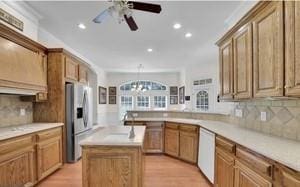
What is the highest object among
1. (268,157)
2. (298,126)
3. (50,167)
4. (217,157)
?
(298,126)

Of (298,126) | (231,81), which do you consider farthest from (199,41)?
(298,126)

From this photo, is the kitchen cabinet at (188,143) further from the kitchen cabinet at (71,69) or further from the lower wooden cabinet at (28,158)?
the kitchen cabinet at (71,69)

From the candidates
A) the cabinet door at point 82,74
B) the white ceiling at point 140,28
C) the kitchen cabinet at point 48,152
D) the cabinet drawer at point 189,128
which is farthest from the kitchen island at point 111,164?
the cabinet door at point 82,74

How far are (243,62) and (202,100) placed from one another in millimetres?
6485

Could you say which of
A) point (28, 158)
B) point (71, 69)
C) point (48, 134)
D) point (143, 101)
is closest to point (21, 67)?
point (48, 134)

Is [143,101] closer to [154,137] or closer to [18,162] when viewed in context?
[154,137]

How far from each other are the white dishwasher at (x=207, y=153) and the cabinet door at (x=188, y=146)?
0.95 feet

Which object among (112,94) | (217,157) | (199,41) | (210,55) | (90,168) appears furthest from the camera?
(112,94)

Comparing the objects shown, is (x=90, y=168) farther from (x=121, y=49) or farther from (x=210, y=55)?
(x=210, y=55)

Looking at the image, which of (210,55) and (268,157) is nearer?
(268,157)

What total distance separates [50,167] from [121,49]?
4023mm

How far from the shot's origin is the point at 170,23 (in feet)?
15.0

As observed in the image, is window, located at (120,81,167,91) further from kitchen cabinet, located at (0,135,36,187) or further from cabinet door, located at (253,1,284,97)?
cabinet door, located at (253,1,284,97)

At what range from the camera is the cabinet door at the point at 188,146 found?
177 inches
